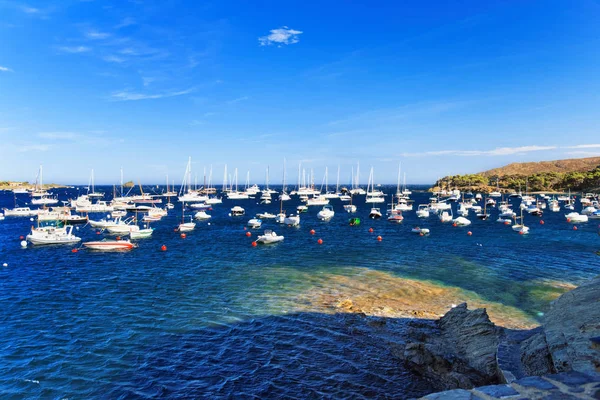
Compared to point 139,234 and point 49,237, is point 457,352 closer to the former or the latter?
point 139,234

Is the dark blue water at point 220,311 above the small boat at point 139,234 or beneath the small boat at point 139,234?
beneath

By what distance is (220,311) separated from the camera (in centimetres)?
2647

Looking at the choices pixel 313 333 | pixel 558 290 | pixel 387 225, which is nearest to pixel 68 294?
pixel 313 333

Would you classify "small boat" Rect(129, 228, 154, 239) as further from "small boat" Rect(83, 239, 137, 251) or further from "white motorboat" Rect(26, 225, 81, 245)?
"small boat" Rect(83, 239, 137, 251)

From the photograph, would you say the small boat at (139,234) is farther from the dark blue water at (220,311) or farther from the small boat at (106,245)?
the small boat at (106,245)

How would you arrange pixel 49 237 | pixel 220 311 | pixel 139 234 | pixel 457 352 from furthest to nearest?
pixel 139 234 → pixel 49 237 → pixel 220 311 → pixel 457 352

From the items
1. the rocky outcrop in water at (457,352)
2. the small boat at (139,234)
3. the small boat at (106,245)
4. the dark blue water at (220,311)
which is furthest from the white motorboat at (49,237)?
the rocky outcrop in water at (457,352)

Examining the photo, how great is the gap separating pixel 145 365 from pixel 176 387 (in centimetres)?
304

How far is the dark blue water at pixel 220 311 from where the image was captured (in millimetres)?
17219

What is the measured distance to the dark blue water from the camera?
678 inches

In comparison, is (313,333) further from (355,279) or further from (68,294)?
(68,294)

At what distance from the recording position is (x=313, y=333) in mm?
22406

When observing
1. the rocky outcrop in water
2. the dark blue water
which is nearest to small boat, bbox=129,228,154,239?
the dark blue water

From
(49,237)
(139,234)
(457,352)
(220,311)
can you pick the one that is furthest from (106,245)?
(457,352)
